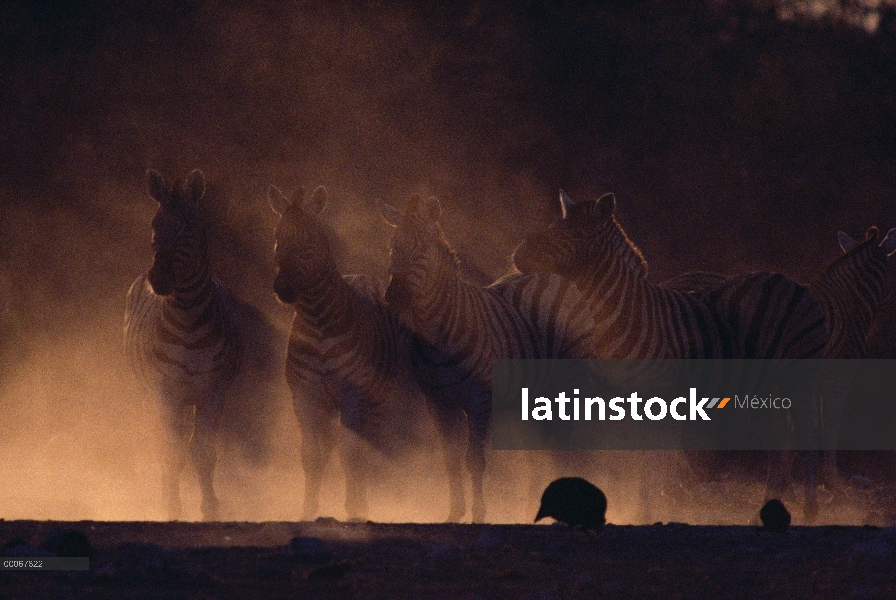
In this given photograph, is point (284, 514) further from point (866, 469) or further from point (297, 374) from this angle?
point (866, 469)

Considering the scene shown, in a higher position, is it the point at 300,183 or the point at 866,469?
the point at 300,183

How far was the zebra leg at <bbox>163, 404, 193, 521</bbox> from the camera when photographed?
9.48 m

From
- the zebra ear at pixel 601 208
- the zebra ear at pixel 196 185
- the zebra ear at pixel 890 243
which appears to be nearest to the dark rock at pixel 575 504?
the zebra ear at pixel 601 208

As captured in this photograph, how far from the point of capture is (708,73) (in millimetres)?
13883

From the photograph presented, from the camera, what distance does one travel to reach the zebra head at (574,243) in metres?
10.1

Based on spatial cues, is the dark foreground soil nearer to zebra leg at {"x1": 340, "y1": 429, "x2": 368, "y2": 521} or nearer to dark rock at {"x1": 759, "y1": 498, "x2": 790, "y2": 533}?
dark rock at {"x1": 759, "y1": 498, "x2": 790, "y2": 533}

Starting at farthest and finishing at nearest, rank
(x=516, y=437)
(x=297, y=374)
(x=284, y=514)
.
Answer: (x=284, y=514)
(x=516, y=437)
(x=297, y=374)

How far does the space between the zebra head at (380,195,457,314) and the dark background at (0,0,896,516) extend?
4.04 meters

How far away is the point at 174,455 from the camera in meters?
9.48

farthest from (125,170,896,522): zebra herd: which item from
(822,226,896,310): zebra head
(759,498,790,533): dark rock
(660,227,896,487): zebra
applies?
(759,498,790,533): dark rock

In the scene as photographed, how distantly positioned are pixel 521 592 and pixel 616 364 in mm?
4149

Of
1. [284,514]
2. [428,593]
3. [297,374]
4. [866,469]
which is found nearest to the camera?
[428,593]

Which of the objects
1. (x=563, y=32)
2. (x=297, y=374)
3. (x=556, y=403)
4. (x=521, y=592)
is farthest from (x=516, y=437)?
(x=563, y=32)

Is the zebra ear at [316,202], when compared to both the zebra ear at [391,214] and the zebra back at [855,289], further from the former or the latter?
the zebra back at [855,289]
